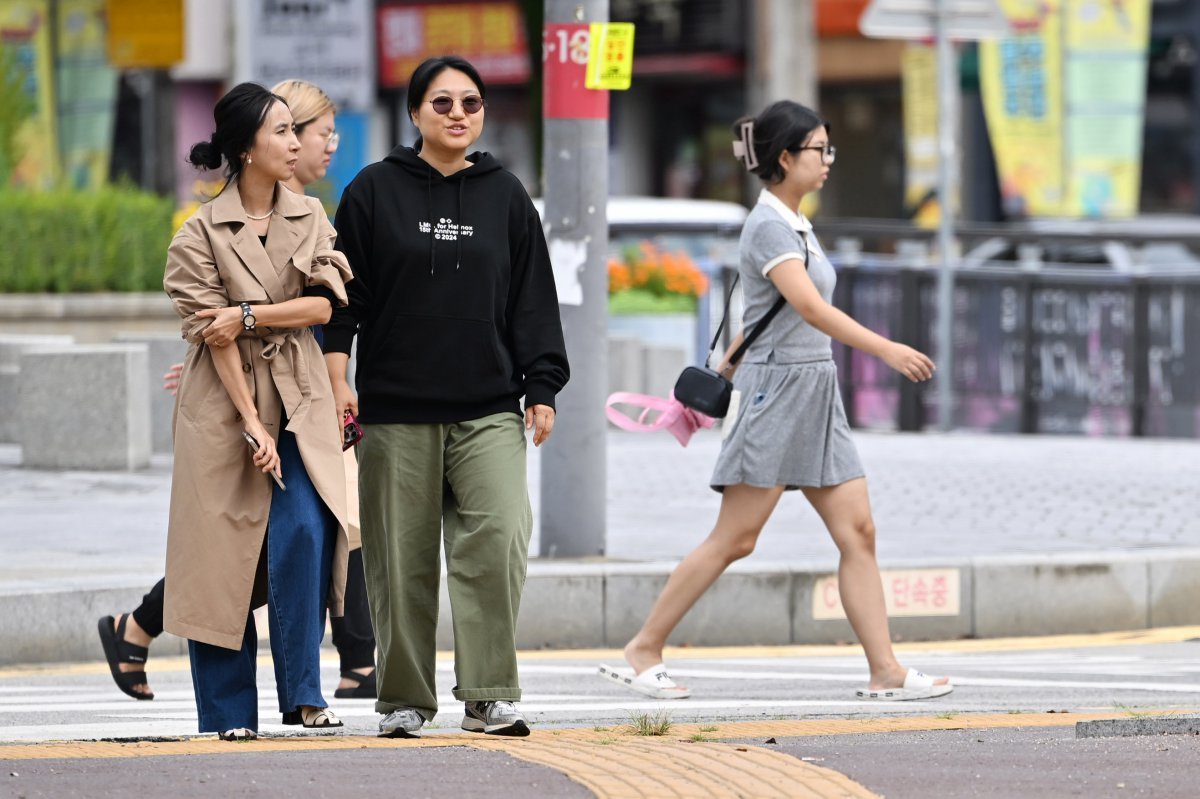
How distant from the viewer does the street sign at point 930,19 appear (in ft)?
47.8

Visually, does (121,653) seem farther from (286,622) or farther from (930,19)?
(930,19)

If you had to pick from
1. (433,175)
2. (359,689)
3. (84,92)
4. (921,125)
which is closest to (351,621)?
(359,689)

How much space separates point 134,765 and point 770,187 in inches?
116

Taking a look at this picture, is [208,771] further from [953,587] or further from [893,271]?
[893,271]

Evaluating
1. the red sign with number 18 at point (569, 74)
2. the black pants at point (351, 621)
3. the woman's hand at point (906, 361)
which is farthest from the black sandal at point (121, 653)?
the red sign with number 18 at point (569, 74)

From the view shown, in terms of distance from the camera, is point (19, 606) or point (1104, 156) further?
point (1104, 156)

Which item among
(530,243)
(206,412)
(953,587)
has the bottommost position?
(953,587)

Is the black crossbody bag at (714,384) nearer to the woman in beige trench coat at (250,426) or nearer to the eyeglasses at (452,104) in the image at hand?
the eyeglasses at (452,104)

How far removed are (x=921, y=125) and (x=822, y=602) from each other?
772 inches

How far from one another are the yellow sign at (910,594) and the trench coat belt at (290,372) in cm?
349

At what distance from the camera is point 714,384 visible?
7305 mm

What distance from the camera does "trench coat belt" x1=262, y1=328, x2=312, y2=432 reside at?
5.86m

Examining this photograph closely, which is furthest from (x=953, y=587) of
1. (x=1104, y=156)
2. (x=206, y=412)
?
(x=1104, y=156)

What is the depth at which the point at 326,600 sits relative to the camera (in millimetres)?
6105
